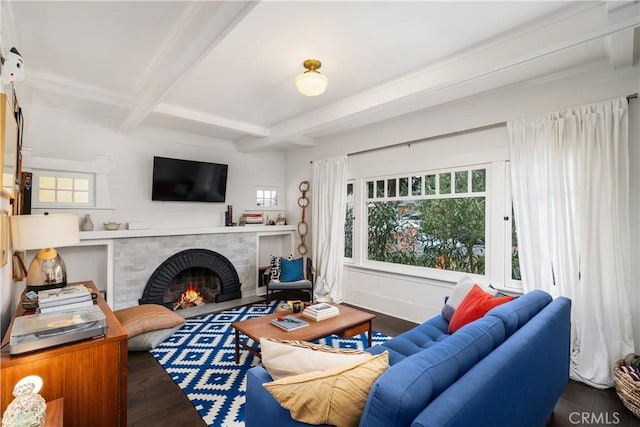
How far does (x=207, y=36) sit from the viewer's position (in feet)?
6.49

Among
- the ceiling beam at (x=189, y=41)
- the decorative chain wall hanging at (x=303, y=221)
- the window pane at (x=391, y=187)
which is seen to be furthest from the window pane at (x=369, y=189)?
the ceiling beam at (x=189, y=41)

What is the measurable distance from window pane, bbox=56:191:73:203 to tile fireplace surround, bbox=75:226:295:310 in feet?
1.81

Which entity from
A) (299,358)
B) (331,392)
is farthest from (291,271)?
(331,392)

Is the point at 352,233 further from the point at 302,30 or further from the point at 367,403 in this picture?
the point at 367,403

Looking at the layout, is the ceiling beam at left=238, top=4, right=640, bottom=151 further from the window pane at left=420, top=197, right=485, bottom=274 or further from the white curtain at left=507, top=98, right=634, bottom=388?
the window pane at left=420, top=197, right=485, bottom=274

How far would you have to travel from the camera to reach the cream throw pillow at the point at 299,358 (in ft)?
4.10

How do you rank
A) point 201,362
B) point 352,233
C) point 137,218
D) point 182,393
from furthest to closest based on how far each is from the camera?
point 352,233 → point 137,218 → point 201,362 → point 182,393

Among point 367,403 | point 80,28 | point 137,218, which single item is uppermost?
point 80,28

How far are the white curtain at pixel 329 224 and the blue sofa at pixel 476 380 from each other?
2.70 meters

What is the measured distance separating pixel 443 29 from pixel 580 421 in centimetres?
287

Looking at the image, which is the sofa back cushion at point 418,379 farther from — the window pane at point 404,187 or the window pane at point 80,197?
the window pane at point 80,197

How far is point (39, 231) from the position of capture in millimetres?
1981

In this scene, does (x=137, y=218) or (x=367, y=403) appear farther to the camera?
(x=137, y=218)

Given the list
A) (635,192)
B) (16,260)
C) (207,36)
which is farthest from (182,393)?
(635,192)
